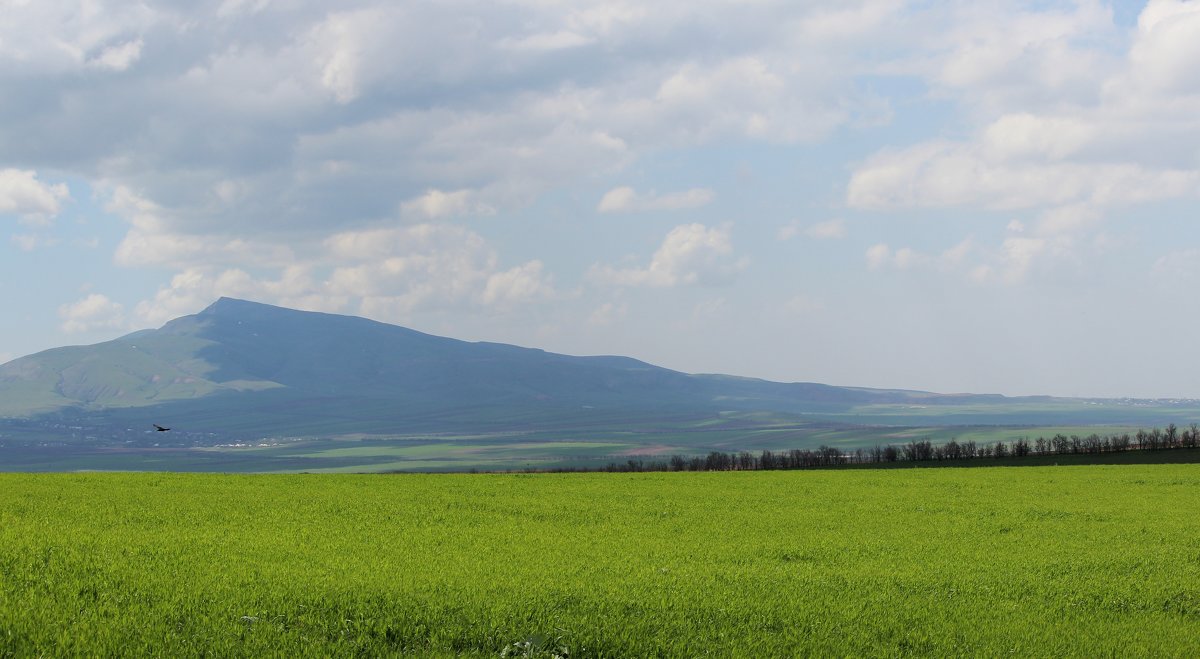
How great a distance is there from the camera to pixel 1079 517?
4188cm

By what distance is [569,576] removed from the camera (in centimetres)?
2319

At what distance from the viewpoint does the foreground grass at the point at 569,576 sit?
17625 mm

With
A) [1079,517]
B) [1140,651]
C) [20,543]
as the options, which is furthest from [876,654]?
[1079,517]

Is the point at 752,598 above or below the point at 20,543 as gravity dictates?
below

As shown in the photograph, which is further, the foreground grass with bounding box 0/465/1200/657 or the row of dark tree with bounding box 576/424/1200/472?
the row of dark tree with bounding box 576/424/1200/472

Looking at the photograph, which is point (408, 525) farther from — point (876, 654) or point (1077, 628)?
point (1077, 628)

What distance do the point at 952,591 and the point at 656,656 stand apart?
9629mm

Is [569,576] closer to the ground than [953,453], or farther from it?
farther from it

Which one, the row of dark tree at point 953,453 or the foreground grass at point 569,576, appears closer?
the foreground grass at point 569,576

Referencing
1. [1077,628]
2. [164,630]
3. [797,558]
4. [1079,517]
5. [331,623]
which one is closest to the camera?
[164,630]

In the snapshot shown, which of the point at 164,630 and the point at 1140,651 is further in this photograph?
the point at 1140,651

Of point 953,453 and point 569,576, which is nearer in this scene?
point 569,576

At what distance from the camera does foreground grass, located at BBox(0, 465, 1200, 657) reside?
1762 centimetres

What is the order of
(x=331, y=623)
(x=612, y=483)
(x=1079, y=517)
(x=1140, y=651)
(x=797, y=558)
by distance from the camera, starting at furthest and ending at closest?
(x=612, y=483) → (x=1079, y=517) → (x=797, y=558) → (x=1140, y=651) → (x=331, y=623)
